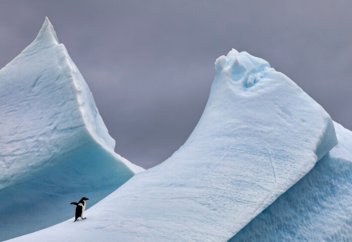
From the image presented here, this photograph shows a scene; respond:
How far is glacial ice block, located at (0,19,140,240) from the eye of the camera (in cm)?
737

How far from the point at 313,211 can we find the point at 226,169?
3.23 feet

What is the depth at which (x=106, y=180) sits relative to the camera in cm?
796

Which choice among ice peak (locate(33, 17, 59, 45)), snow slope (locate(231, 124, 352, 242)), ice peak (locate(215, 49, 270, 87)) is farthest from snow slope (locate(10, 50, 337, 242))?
ice peak (locate(33, 17, 59, 45))

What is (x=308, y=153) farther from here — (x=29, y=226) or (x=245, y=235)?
(x=29, y=226)

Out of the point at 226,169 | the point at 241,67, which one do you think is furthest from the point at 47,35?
the point at 226,169

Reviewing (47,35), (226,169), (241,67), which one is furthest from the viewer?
(47,35)

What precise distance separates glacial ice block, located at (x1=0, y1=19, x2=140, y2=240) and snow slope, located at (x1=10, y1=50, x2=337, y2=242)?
1.23 m

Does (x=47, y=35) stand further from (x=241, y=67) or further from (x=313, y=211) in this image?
(x=313, y=211)

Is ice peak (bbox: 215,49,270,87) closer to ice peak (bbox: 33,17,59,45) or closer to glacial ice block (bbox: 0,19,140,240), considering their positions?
glacial ice block (bbox: 0,19,140,240)

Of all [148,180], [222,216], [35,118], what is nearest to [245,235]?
[222,216]

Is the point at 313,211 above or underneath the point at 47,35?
underneath

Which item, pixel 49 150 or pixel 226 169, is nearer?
pixel 226 169

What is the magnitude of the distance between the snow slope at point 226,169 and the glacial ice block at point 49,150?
123cm

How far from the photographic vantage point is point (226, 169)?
5.89 m
